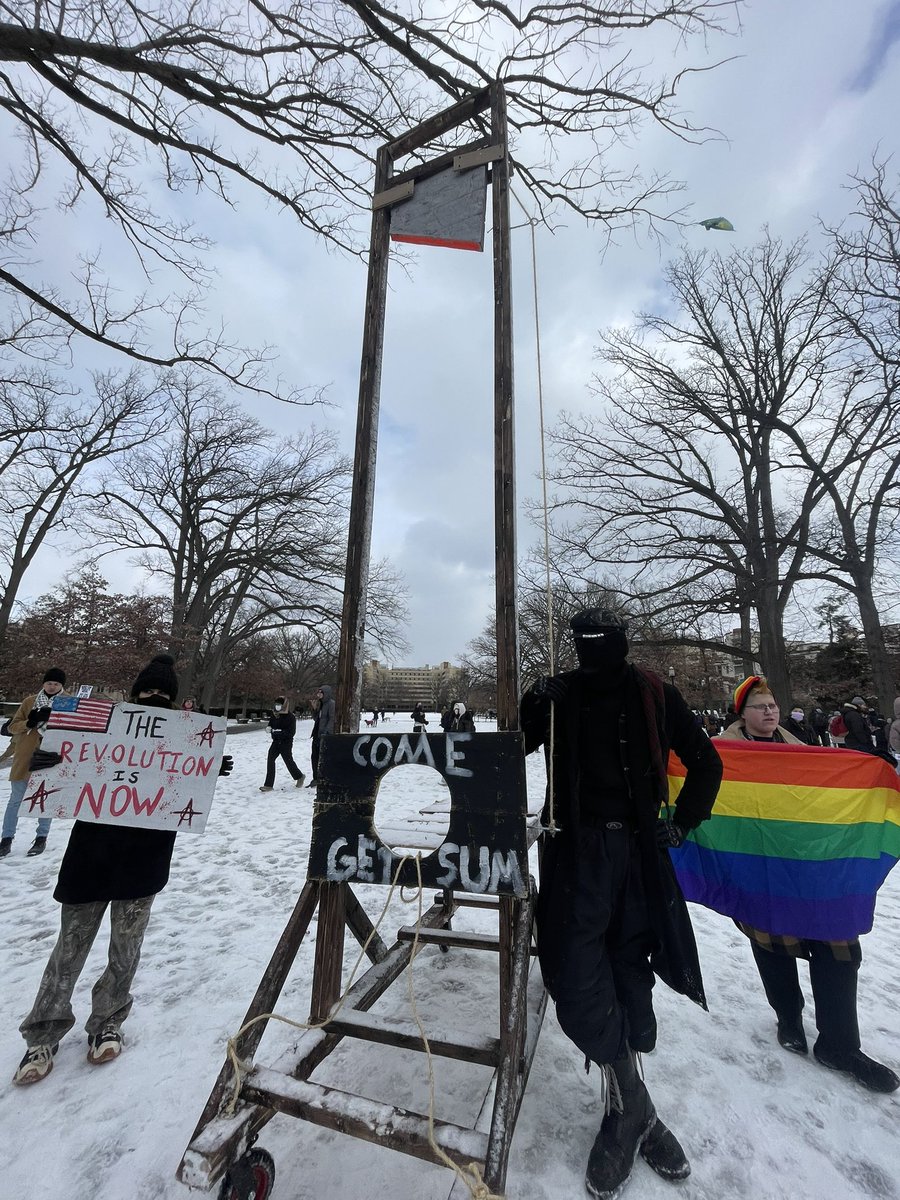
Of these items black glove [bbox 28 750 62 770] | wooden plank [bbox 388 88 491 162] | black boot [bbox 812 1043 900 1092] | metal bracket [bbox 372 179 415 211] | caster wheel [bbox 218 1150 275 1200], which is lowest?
black boot [bbox 812 1043 900 1092]

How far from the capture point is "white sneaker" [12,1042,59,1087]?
227 cm

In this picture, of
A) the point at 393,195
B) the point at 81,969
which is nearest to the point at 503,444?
the point at 393,195

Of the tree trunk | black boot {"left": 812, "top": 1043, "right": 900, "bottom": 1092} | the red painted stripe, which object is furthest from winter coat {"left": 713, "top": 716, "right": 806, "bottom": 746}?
the tree trunk

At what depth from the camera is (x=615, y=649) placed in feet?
7.08

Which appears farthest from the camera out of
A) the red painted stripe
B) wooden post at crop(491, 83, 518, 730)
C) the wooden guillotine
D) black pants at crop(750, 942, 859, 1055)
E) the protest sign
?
the red painted stripe

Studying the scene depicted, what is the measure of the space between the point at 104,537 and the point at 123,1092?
21.5 meters

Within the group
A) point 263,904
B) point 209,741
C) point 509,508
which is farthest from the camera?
point 263,904

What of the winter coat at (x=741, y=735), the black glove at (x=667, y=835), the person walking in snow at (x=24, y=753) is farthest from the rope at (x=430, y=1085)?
the person walking in snow at (x=24, y=753)

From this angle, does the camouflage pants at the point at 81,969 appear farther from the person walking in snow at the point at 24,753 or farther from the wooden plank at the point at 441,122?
the wooden plank at the point at 441,122

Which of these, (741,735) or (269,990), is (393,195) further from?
(269,990)

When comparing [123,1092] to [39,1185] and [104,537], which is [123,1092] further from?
[104,537]

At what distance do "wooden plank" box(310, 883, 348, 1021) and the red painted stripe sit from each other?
3506mm

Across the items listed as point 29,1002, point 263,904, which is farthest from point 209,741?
point 263,904

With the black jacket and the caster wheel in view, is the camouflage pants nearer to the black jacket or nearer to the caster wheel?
the black jacket
